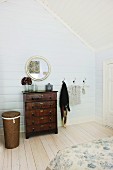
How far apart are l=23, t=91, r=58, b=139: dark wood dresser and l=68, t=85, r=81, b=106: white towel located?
80 cm

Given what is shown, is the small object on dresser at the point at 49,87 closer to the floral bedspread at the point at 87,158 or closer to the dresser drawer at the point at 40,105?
the dresser drawer at the point at 40,105

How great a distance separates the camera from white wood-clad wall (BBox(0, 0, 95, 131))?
383 centimetres

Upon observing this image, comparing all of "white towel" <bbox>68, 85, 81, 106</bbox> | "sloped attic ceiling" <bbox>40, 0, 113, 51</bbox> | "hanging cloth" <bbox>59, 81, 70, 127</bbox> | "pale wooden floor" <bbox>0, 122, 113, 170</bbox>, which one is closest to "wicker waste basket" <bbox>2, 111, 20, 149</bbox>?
"pale wooden floor" <bbox>0, 122, 113, 170</bbox>

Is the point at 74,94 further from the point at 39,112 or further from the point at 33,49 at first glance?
the point at 33,49

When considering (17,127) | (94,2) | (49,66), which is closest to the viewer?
(94,2)

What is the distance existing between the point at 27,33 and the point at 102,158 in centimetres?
346

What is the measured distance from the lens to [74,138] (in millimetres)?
3494

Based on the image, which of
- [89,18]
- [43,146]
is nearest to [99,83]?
[89,18]

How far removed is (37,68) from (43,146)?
194 cm

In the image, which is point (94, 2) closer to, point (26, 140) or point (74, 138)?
point (74, 138)

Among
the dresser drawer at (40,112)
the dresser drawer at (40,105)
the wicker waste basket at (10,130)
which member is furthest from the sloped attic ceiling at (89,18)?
the wicker waste basket at (10,130)

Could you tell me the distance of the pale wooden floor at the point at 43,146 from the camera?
→ 2.50m

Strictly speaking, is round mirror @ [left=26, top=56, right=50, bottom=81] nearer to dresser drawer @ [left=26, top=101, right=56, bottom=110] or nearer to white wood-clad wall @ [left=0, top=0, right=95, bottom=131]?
white wood-clad wall @ [left=0, top=0, right=95, bottom=131]

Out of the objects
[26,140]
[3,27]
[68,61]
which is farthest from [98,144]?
[3,27]
